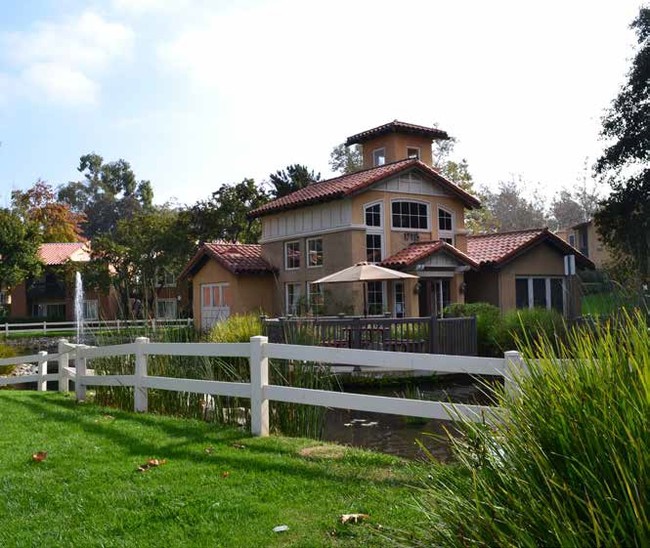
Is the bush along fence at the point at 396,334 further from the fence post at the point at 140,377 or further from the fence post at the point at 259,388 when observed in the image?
the fence post at the point at 259,388

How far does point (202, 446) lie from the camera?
698 cm

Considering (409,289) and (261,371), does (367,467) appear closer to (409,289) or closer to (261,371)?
(261,371)

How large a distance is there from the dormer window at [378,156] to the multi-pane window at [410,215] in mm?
4503

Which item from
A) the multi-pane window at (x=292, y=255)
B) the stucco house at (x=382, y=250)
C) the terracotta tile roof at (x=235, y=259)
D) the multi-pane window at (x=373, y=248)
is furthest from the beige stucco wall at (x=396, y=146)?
the terracotta tile roof at (x=235, y=259)

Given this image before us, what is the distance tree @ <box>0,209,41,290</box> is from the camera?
43094mm

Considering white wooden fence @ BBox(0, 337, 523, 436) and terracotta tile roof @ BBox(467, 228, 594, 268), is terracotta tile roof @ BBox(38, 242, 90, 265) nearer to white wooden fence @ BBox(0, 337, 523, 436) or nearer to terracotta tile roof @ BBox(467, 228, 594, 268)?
terracotta tile roof @ BBox(467, 228, 594, 268)

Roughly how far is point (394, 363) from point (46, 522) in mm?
3149

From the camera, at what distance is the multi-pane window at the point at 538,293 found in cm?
2947

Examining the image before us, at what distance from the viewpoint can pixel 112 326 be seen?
42.2 ft

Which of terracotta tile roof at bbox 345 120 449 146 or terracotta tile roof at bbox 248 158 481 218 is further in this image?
terracotta tile roof at bbox 345 120 449 146

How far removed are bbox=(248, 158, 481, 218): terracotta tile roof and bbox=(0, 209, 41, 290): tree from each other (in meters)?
20.4

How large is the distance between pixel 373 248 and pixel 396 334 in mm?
8975

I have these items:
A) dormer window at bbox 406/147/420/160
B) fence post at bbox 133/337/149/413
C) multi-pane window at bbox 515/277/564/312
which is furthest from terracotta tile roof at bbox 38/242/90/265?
fence post at bbox 133/337/149/413

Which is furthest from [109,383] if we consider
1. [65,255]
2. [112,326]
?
[65,255]
